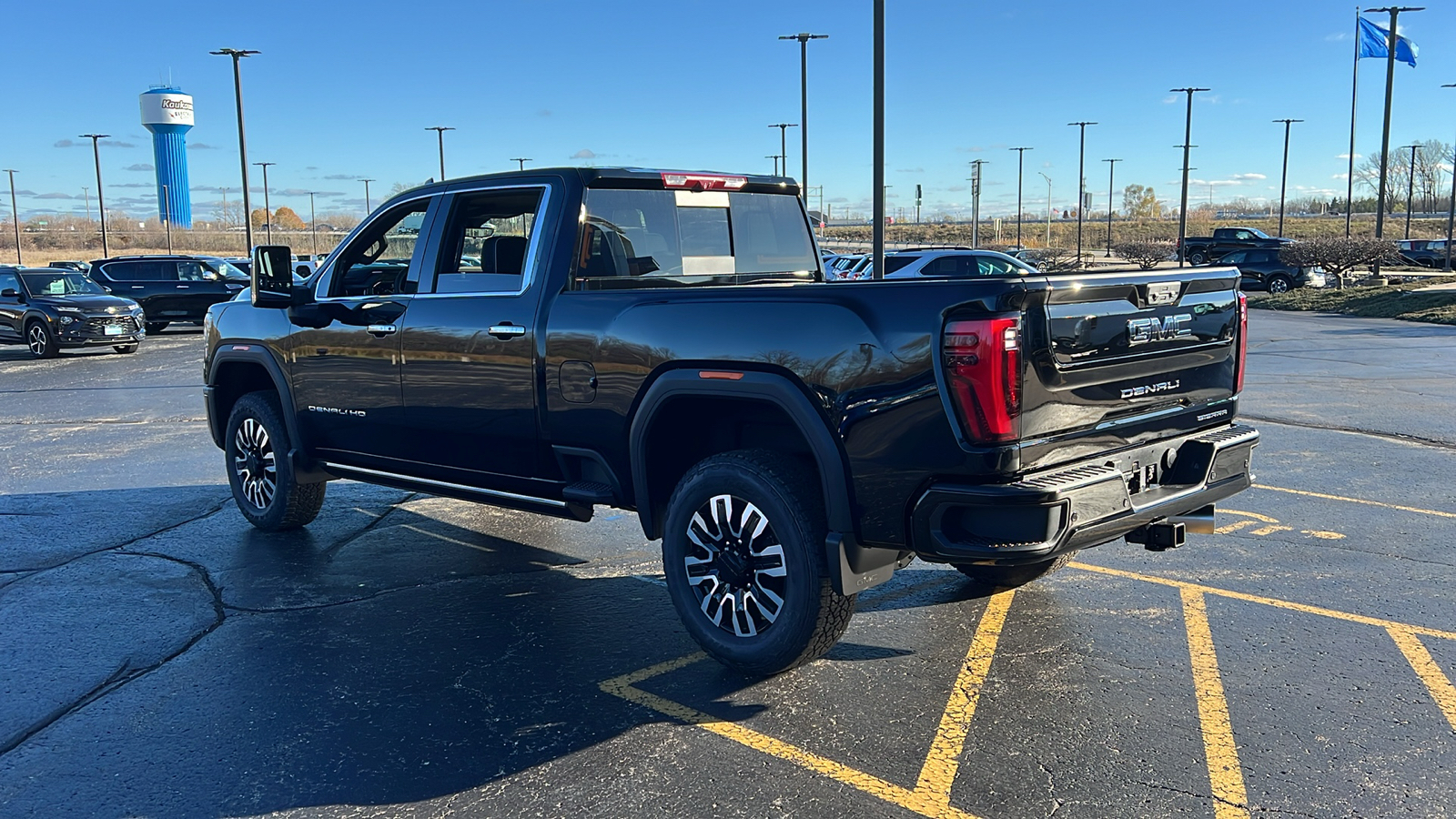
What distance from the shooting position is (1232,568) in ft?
Answer: 18.9

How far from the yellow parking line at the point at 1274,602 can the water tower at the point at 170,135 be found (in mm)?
128635

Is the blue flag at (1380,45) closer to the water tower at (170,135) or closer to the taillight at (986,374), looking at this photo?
the taillight at (986,374)

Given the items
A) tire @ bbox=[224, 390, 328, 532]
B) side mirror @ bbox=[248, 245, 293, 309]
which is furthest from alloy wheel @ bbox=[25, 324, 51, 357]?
side mirror @ bbox=[248, 245, 293, 309]

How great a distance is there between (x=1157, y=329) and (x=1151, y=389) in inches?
9.0

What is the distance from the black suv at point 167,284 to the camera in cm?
2466

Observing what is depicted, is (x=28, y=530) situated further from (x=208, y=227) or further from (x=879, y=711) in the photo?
(x=208, y=227)

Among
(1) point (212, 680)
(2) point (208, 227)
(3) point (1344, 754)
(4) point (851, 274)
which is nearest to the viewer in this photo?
(3) point (1344, 754)

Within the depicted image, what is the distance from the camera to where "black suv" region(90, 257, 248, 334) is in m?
24.7

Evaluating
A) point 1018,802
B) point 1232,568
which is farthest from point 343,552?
point 1232,568

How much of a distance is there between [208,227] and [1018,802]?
173417mm

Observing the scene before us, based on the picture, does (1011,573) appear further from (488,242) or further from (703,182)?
(488,242)

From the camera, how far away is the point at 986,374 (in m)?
3.56

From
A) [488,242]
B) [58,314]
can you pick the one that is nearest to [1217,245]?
[58,314]

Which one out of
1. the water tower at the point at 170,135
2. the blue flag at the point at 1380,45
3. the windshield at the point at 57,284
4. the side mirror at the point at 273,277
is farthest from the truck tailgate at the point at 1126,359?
the water tower at the point at 170,135
